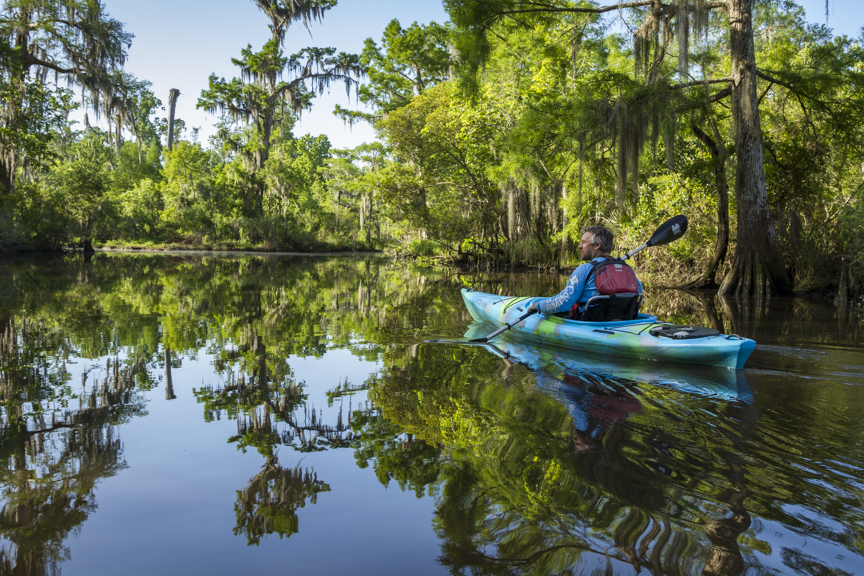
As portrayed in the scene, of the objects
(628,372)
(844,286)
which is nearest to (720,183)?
(844,286)

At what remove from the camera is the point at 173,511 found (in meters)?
2.37

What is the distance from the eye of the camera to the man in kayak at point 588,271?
5.84 m

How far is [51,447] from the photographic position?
9.75ft

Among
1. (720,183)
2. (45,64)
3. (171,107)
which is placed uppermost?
(171,107)

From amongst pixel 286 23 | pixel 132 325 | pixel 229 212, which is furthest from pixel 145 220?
pixel 132 325

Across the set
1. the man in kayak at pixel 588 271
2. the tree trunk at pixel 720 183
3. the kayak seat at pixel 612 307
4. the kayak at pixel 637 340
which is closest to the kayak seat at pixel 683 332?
the kayak at pixel 637 340

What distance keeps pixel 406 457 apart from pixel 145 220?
40118 mm

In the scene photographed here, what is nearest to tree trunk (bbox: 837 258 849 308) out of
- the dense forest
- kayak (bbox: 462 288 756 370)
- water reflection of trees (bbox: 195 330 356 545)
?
the dense forest

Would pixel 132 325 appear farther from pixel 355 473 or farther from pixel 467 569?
pixel 467 569

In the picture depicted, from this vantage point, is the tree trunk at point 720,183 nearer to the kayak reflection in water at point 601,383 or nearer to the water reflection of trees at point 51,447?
the kayak reflection in water at point 601,383

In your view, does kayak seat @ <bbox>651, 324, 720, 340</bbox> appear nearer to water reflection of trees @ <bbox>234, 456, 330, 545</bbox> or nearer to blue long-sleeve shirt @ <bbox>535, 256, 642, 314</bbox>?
blue long-sleeve shirt @ <bbox>535, 256, 642, 314</bbox>

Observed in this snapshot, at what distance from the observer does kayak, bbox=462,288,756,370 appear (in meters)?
5.06

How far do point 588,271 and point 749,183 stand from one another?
7406 millimetres

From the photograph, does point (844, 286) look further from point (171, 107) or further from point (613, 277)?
point (171, 107)
